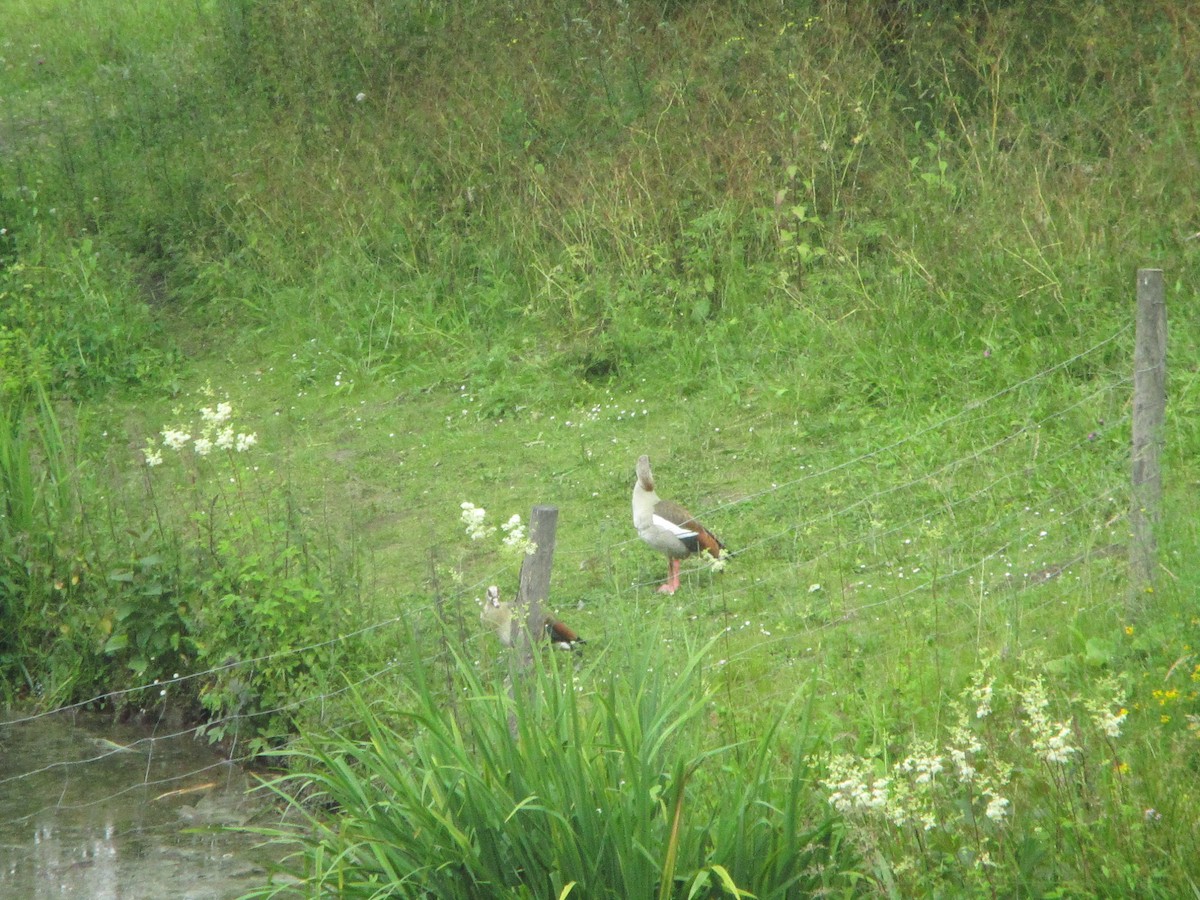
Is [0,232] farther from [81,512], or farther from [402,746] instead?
[402,746]

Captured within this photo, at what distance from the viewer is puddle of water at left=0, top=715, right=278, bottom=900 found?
18.1 ft

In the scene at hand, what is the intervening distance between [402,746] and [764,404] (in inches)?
195

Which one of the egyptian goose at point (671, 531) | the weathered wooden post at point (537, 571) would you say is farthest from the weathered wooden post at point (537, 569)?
the egyptian goose at point (671, 531)

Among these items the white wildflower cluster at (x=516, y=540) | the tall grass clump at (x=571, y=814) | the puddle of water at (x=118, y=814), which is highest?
the white wildflower cluster at (x=516, y=540)

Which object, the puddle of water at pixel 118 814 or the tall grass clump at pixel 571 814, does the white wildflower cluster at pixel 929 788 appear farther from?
the puddle of water at pixel 118 814

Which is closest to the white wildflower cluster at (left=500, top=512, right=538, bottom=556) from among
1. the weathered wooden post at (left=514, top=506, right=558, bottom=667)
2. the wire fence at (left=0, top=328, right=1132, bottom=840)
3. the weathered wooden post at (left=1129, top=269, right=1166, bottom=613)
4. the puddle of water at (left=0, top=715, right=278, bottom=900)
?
the weathered wooden post at (left=514, top=506, right=558, bottom=667)

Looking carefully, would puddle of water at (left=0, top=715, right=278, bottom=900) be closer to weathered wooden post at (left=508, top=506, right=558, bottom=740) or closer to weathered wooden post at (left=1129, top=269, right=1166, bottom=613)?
weathered wooden post at (left=508, top=506, right=558, bottom=740)

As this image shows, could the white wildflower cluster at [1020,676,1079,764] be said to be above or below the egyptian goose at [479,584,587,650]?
above

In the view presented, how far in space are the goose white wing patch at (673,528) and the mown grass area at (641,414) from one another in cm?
20

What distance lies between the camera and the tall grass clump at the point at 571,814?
3.77 meters

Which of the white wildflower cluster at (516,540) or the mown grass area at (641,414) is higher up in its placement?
the white wildflower cluster at (516,540)

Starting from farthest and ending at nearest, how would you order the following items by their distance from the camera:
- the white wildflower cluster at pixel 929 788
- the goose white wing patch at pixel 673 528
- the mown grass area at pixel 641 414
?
the goose white wing patch at pixel 673 528, the mown grass area at pixel 641 414, the white wildflower cluster at pixel 929 788

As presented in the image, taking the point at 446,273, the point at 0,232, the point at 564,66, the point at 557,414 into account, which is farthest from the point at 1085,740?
the point at 0,232

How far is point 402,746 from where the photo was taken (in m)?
4.47
